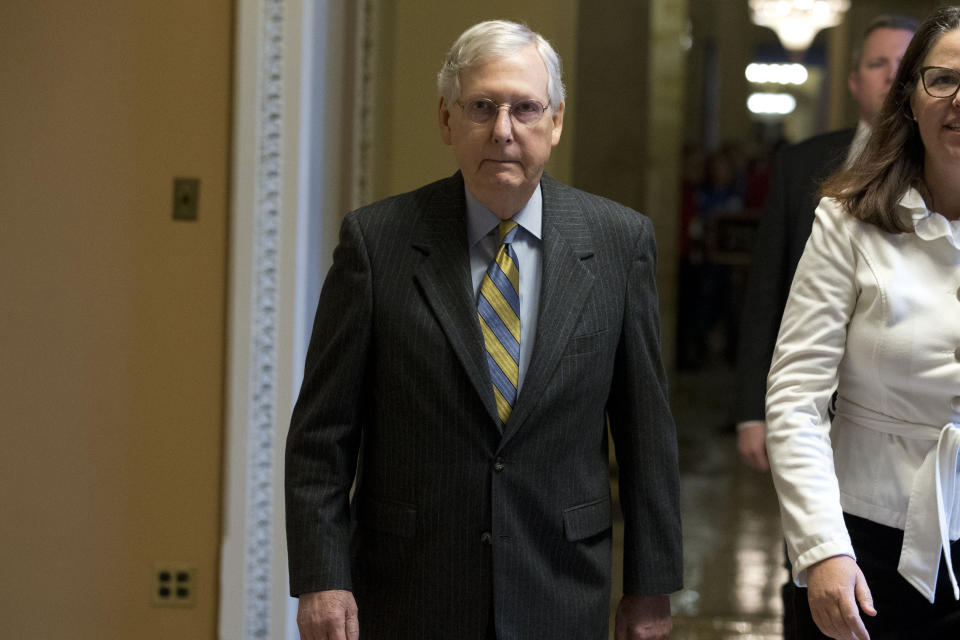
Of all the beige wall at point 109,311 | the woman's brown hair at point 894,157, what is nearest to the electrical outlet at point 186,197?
the beige wall at point 109,311

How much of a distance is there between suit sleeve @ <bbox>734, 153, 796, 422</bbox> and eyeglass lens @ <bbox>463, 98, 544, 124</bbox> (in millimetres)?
1305

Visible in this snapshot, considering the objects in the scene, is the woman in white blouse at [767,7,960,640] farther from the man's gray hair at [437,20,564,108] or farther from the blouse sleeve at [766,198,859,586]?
the man's gray hair at [437,20,564,108]

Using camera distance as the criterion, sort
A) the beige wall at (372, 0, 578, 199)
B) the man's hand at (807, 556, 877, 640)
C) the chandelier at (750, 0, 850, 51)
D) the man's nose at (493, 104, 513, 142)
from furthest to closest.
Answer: the chandelier at (750, 0, 850, 51)
the beige wall at (372, 0, 578, 199)
the man's nose at (493, 104, 513, 142)
the man's hand at (807, 556, 877, 640)

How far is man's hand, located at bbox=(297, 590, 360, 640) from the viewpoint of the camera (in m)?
1.86

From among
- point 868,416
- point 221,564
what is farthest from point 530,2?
point 868,416

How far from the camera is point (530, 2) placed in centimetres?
421

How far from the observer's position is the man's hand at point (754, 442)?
9.75 feet

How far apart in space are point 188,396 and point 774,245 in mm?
1632

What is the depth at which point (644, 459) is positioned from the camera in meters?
1.95

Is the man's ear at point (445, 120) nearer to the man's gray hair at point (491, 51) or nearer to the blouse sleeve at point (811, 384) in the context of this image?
the man's gray hair at point (491, 51)

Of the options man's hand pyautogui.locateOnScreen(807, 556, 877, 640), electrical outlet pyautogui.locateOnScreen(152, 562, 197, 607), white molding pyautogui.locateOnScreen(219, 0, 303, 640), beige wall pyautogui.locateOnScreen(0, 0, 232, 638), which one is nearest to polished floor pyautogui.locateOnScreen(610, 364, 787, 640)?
white molding pyautogui.locateOnScreen(219, 0, 303, 640)

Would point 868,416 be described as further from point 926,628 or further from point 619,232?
point 619,232

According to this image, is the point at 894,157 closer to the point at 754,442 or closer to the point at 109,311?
the point at 754,442

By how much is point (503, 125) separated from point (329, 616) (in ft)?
2.71
